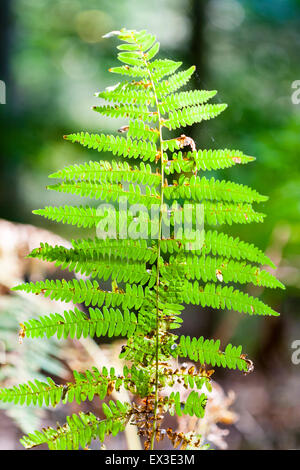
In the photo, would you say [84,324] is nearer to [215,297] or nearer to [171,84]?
[215,297]

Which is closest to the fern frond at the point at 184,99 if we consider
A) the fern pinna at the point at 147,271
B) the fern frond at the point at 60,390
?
the fern pinna at the point at 147,271

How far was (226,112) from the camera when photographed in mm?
3033

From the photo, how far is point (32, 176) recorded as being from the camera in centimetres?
444

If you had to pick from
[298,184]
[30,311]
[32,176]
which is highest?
[32,176]

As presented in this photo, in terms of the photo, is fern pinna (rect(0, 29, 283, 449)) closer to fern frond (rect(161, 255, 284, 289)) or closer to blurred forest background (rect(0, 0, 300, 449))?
fern frond (rect(161, 255, 284, 289))

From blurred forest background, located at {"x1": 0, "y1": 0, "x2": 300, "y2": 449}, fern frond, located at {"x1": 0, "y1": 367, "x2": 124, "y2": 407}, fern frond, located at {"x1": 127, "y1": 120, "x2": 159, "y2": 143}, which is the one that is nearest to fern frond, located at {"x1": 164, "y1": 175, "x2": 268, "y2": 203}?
fern frond, located at {"x1": 127, "y1": 120, "x2": 159, "y2": 143}

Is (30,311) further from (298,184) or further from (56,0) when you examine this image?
(56,0)

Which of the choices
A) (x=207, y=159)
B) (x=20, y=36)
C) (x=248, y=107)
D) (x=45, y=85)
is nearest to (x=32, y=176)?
(x=45, y=85)

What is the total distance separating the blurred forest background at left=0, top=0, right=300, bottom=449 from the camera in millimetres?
2602

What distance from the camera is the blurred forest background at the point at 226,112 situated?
8.54 ft

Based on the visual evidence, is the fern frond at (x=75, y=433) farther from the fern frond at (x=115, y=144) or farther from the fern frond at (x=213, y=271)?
the fern frond at (x=115, y=144)

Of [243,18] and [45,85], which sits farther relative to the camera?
[45,85]

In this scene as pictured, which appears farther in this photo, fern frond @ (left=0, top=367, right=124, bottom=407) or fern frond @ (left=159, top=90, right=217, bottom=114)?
fern frond @ (left=159, top=90, right=217, bottom=114)
